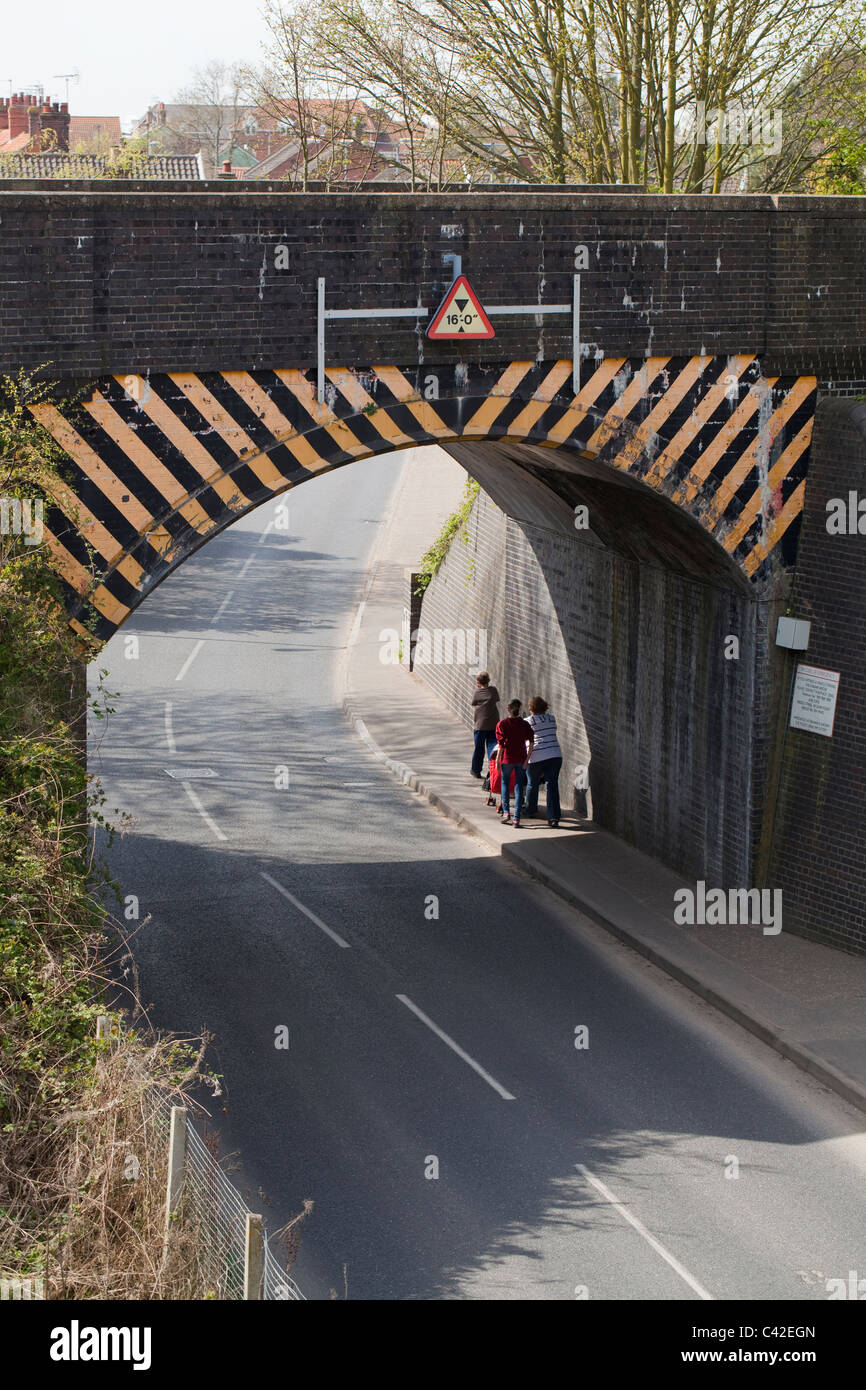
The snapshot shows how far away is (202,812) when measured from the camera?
22.2m

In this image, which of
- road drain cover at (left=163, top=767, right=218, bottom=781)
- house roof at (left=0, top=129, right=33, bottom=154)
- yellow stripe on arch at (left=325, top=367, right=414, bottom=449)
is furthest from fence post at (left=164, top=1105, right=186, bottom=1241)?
house roof at (left=0, top=129, right=33, bottom=154)

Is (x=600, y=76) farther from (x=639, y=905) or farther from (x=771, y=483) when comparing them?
(x=639, y=905)

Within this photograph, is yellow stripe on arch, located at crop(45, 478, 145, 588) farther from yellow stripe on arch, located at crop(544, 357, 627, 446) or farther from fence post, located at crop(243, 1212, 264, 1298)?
fence post, located at crop(243, 1212, 264, 1298)

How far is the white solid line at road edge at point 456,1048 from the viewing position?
45.2 ft

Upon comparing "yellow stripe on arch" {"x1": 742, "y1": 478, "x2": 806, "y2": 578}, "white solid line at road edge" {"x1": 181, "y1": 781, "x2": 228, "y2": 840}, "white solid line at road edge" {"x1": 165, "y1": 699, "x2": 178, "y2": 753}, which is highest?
"yellow stripe on arch" {"x1": 742, "y1": 478, "x2": 806, "y2": 578}

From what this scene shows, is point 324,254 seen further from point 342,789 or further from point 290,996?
point 342,789

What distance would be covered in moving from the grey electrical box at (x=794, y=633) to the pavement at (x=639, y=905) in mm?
3072

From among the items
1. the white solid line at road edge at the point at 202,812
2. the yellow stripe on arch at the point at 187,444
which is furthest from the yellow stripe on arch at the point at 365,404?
the white solid line at road edge at the point at 202,812

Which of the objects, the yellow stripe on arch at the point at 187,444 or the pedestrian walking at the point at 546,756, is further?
the pedestrian walking at the point at 546,756

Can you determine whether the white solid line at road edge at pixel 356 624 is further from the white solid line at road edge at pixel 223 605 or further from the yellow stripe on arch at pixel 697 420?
the yellow stripe on arch at pixel 697 420

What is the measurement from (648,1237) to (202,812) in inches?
465

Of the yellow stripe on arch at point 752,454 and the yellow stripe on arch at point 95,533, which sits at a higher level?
the yellow stripe on arch at point 752,454

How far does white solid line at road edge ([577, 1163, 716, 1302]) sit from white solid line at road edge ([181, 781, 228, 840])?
31.3 feet

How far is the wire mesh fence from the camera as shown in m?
9.13
